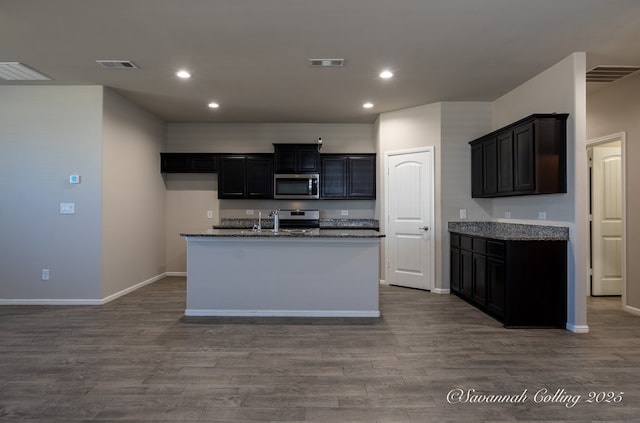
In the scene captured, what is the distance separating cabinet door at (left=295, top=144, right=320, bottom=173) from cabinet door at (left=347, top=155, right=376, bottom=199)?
0.63m

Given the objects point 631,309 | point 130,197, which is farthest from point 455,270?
point 130,197

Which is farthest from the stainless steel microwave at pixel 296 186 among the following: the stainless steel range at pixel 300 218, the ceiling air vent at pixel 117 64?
the ceiling air vent at pixel 117 64

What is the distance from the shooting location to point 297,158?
6332mm

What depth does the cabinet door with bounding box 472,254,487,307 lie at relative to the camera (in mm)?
4227

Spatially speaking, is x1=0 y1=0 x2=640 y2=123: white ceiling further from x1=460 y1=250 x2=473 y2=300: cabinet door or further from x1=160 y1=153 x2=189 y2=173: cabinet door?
x1=460 y1=250 x2=473 y2=300: cabinet door

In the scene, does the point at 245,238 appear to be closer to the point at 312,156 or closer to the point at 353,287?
the point at 353,287

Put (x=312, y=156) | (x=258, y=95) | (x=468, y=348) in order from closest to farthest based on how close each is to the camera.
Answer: (x=468, y=348) → (x=258, y=95) → (x=312, y=156)

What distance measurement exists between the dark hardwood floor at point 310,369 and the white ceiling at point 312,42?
288cm

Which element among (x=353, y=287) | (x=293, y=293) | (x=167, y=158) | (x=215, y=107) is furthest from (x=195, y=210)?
(x=353, y=287)

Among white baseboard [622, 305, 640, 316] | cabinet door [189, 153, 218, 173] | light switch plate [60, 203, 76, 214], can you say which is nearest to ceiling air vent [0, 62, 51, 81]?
light switch plate [60, 203, 76, 214]

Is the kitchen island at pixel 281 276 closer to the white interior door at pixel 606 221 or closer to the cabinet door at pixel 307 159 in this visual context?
the cabinet door at pixel 307 159

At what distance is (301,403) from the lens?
2303mm

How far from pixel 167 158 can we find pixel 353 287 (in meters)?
4.43

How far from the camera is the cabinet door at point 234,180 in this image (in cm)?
641
